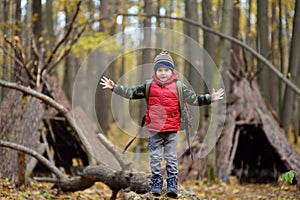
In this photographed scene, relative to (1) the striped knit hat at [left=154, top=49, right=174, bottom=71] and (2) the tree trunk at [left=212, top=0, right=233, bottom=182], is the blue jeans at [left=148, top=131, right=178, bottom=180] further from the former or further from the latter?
(2) the tree trunk at [left=212, top=0, right=233, bottom=182]

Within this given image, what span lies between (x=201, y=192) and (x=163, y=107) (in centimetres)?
415

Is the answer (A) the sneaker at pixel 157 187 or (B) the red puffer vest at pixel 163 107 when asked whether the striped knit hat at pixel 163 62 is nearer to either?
(B) the red puffer vest at pixel 163 107

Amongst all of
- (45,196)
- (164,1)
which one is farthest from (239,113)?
(164,1)

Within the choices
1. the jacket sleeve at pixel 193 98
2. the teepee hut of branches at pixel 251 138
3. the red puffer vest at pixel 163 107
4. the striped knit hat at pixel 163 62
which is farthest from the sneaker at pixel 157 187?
A: the teepee hut of branches at pixel 251 138

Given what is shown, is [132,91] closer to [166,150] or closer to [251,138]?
[166,150]

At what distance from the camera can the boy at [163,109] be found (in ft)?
15.6

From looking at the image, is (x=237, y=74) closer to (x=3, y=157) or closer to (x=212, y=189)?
(x=212, y=189)

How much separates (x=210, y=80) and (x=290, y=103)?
10.9 ft

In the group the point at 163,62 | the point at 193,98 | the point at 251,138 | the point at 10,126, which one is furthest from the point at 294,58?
the point at 10,126

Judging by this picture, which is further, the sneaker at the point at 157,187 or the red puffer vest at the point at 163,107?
the sneaker at the point at 157,187

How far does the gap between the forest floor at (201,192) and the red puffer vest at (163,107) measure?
1.58 meters

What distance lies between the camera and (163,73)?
4.77 m

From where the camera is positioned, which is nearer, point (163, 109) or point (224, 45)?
point (163, 109)

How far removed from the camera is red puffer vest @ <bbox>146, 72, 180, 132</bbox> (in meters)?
4.75
